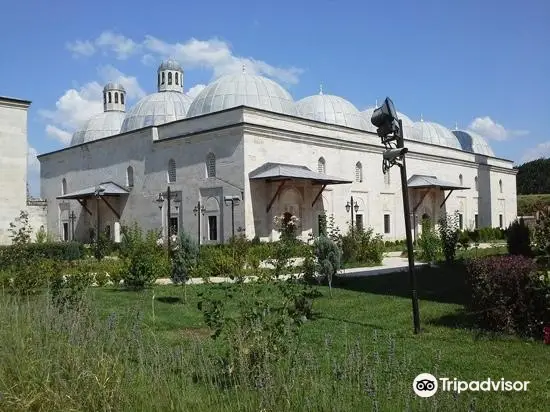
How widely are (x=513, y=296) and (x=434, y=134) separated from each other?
37.2m

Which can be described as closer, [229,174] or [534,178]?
[229,174]

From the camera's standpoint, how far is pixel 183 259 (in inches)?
449

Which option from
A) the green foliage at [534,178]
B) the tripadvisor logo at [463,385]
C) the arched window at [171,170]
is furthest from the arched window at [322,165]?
the green foliage at [534,178]

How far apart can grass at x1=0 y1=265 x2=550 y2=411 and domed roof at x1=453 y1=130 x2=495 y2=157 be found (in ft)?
137

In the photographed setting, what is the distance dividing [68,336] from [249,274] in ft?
26.3

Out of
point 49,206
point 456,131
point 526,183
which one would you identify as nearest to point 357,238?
point 49,206

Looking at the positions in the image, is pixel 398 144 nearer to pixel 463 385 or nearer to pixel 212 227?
pixel 463 385

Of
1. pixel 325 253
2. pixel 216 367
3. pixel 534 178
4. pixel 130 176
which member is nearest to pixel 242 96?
pixel 130 176

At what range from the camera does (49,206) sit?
1403 inches

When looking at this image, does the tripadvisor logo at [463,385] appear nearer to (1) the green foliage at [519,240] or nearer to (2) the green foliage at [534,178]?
(1) the green foliage at [519,240]

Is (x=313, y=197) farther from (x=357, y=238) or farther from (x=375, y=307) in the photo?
(x=375, y=307)

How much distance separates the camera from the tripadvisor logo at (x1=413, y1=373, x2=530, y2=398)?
368 centimetres

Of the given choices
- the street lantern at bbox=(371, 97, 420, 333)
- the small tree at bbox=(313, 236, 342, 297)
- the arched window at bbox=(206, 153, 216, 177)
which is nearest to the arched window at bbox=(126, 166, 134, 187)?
the arched window at bbox=(206, 153, 216, 177)

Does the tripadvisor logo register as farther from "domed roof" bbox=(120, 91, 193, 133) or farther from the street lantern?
"domed roof" bbox=(120, 91, 193, 133)
